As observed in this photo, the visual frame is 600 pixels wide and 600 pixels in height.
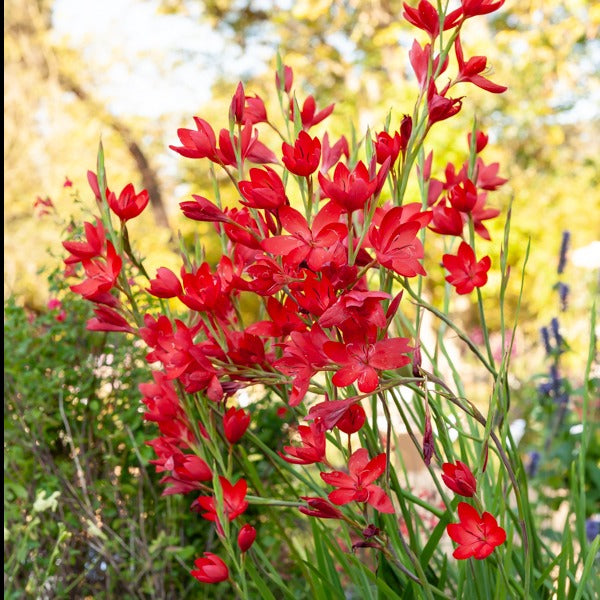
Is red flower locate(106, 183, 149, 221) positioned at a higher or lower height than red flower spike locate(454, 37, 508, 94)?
lower

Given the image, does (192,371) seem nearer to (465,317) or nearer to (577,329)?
(577,329)

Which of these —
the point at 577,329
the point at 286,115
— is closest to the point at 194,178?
the point at 577,329

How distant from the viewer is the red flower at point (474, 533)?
90 cm

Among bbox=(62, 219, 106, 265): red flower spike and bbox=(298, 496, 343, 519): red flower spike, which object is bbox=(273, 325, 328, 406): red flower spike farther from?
bbox=(62, 219, 106, 265): red flower spike

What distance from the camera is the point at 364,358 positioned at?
0.90 meters

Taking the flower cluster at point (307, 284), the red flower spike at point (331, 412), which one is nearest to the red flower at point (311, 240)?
the flower cluster at point (307, 284)

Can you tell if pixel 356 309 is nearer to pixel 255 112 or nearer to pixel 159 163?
pixel 255 112

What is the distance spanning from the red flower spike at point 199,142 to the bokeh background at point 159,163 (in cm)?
12

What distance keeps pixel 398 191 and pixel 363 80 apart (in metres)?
9.13

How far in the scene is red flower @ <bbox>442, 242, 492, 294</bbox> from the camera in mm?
1175

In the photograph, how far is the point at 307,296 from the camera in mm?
917

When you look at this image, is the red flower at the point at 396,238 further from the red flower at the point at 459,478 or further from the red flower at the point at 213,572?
the red flower at the point at 213,572

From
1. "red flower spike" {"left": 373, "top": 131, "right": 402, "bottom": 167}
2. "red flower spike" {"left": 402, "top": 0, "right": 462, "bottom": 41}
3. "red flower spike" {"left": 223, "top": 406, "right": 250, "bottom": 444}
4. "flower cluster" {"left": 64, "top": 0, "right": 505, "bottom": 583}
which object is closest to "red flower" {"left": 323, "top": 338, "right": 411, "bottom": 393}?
"flower cluster" {"left": 64, "top": 0, "right": 505, "bottom": 583}

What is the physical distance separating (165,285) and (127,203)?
0.43 ft
